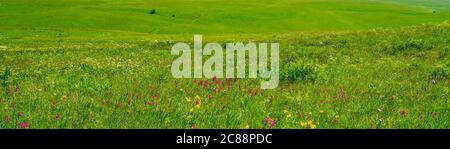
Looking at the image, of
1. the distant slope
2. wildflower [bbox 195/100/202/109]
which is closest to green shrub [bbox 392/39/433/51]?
wildflower [bbox 195/100/202/109]

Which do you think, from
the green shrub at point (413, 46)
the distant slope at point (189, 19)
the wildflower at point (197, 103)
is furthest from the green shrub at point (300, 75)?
the distant slope at point (189, 19)

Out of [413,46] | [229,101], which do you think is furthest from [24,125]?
[413,46]

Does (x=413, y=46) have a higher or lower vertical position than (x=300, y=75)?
lower

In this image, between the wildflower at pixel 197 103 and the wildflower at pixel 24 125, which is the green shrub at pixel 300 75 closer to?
the wildflower at pixel 197 103

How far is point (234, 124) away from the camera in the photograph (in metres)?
7.42

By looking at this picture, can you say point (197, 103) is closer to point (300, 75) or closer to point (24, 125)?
point (24, 125)

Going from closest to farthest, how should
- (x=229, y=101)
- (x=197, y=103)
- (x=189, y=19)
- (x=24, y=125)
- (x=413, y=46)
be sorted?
(x=24, y=125) < (x=197, y=103) < (x=229, y=101) < (x=413, y=46) < (x=189, y=19)

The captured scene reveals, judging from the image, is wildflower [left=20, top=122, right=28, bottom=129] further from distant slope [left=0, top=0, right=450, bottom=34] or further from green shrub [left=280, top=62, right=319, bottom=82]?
distant slope [left=0, top=0, right=450, bottom=34]

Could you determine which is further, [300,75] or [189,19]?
[189,19]

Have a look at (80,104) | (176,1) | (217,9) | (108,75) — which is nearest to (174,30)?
(217,9)

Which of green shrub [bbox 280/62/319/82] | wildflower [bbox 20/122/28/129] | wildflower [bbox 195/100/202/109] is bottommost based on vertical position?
green shrub [bbox 280/62/319/82]

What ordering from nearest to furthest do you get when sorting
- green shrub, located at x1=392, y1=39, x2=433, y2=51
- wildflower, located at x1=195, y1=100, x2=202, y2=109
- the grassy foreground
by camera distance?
the grassy foreground
wildflower, located at x1=195, y1=100, x2=202, y2=109
green shrub, located at x1=392, y1=39, x2=433, y2=51
